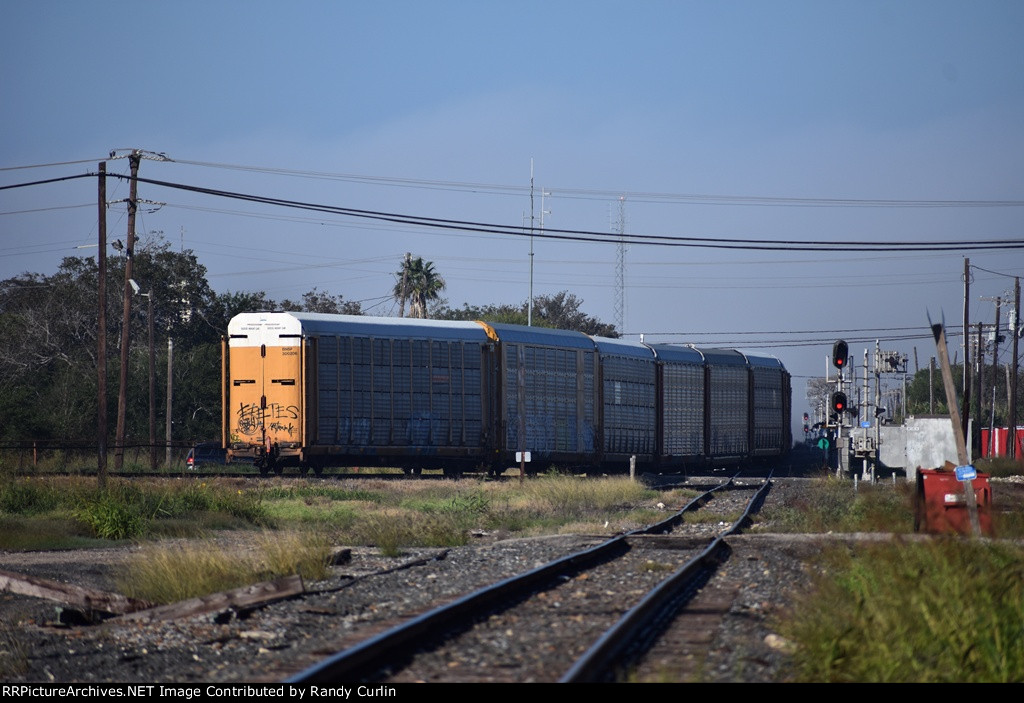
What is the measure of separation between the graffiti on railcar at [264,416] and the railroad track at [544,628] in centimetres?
1458

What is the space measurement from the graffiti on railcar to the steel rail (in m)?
15.2

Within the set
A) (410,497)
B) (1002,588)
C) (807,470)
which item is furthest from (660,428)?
(1002,588)

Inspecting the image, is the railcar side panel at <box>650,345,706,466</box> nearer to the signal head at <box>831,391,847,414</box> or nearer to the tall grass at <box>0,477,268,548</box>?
the signal head at <box>831,391,847,414</box>

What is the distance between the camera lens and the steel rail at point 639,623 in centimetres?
673

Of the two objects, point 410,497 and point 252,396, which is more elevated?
point 252,396

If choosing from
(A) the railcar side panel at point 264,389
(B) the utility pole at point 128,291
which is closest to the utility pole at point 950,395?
(A) the railcar side panel at point 264,389

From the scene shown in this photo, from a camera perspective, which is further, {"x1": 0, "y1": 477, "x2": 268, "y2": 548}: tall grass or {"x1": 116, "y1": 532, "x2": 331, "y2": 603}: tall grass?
{"x1": 0, "y1": 477, "x2": 268, "y2": 548}: tall grass

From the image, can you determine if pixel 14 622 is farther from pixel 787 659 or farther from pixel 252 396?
pixel 252 396

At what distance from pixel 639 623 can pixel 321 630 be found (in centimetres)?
246

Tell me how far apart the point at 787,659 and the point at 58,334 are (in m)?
59.4

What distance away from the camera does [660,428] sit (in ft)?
113

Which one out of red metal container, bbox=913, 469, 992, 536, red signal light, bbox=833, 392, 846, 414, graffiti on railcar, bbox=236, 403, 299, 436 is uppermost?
red signal light, bbox=833, 392, 846, 414

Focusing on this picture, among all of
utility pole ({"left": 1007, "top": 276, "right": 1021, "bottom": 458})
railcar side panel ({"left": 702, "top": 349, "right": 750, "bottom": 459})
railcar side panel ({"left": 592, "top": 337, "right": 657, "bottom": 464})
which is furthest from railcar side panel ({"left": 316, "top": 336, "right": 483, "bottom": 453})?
utility pole ({"left": 1007, "top": 276, "right": 1021, "bottom": 458})

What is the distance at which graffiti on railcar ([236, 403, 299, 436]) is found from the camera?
88.0 feet
